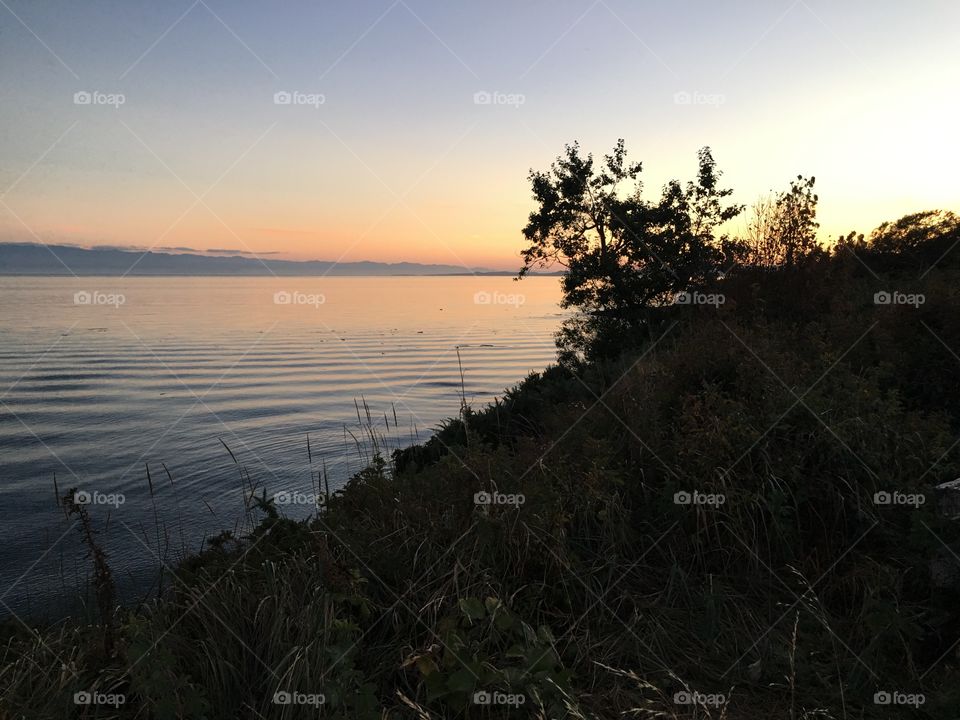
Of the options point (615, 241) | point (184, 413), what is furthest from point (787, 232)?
point (184, 413)

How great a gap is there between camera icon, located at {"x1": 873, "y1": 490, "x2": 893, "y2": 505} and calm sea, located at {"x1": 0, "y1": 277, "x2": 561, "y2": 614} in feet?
14.5

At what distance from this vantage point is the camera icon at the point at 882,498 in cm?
490

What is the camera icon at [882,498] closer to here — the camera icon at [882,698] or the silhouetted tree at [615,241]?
the camera icon at [882,698]

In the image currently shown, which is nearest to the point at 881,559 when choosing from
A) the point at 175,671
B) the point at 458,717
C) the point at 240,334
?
the point at 458,717

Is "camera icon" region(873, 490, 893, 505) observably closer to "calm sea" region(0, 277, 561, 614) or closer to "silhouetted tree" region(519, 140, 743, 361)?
"calm sea" region(0, 277, 561, 614)

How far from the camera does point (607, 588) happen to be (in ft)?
14.7

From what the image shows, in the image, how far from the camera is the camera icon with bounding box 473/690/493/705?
10.7 feet

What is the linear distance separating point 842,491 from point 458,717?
388cm

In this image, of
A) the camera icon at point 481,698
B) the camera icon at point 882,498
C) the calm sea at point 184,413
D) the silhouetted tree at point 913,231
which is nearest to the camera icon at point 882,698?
the camera icon at point 882,498

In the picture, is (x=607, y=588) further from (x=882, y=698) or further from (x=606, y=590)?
(x=882, y=698)

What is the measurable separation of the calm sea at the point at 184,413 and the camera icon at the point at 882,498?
174 inches

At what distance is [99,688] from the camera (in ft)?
10.9

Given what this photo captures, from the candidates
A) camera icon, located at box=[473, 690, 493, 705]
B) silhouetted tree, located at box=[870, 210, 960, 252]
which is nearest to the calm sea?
camera icon, located at box=[473, 690, 493, 705]

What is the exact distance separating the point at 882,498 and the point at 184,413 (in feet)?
50.8
